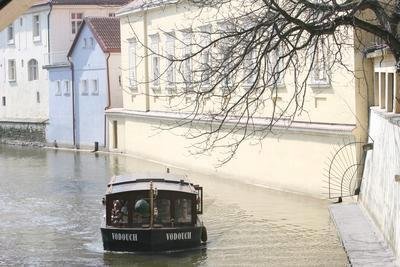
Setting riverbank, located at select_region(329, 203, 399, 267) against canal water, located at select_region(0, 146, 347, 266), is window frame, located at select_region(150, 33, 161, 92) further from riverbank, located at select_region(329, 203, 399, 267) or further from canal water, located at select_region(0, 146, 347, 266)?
riverbank, located at select_region(329, 203, 399, 267)

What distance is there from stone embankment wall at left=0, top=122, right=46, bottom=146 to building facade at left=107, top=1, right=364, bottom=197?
8.56 m

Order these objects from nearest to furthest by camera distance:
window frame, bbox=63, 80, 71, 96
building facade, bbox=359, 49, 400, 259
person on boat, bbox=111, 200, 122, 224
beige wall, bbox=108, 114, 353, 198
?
building facade, bbox=359, 49, 400, 259, person on boat, bbox=111, 200, 122, 224, beige wall, bbox=108, 114, 353, 198, window frame, bbox=63, 80, 71, 96

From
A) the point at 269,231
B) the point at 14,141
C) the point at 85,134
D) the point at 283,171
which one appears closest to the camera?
the point at 269,231

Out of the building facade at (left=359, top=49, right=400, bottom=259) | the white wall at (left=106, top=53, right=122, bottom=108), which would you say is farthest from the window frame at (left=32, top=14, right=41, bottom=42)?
the building facade at (left=359, top=49, right=400, bottom=259)

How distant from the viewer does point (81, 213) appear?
2334 cm

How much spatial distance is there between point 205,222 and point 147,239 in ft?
13.0

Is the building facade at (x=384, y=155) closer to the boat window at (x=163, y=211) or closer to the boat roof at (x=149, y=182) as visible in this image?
the boat roof at (x=149, y=182)

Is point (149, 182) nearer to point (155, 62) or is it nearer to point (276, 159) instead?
point (276, 159)

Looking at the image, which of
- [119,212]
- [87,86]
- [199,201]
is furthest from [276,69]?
[87,86]

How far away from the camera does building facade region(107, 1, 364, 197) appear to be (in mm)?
22734

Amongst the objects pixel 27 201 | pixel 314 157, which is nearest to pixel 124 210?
pixel 314 157

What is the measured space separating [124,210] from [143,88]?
18889mm

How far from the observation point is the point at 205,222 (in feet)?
69.5

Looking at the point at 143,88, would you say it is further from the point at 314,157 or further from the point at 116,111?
the point at 314,157
